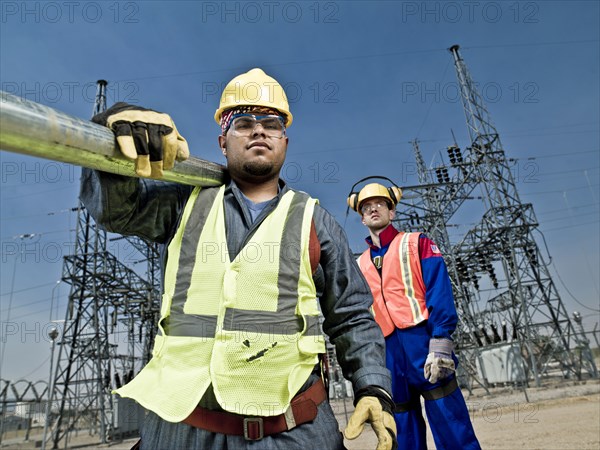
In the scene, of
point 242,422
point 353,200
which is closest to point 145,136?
point 242,422

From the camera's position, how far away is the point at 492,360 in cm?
1600

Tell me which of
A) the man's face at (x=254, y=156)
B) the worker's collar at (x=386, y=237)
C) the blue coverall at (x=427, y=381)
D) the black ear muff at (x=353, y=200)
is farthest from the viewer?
the black ear muff at (x=353, y=200)

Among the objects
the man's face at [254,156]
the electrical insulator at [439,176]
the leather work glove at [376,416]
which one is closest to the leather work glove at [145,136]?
Result: the man's face at [254,156]

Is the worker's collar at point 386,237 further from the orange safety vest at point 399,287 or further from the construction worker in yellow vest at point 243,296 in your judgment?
the construction worker in yellow vest at point 243,296

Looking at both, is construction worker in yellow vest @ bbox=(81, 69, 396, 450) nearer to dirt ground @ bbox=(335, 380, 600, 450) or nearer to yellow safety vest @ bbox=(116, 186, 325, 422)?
yellow safety vest @ bbox=(116, 186, 325, 422)

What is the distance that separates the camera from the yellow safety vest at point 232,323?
54.5 inches

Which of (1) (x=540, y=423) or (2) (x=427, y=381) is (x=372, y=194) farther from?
(1) (x=540, y=423)

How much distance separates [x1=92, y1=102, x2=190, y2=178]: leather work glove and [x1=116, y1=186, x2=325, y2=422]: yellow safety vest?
0.35 m

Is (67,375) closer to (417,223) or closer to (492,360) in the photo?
(417,223)

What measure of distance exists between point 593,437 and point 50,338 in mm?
14293

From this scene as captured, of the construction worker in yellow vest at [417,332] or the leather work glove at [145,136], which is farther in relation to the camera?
the construction worker in yellow vest at [417,332]

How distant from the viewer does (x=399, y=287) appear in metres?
3.31

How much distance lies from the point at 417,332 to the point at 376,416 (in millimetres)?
1624

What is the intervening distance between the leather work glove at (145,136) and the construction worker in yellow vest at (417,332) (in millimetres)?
2266
